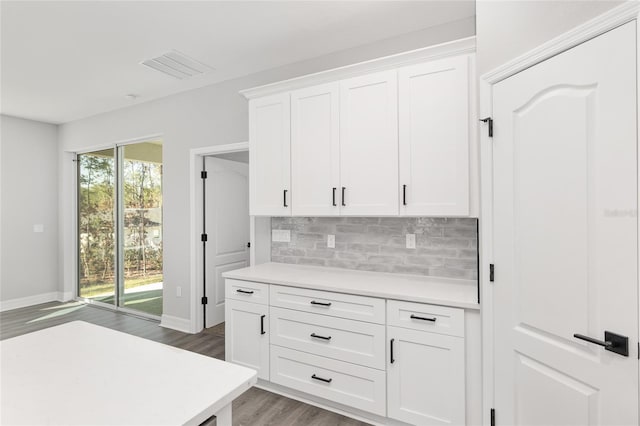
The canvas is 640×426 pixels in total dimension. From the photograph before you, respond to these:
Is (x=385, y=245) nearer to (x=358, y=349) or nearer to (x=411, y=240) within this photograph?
(x=411, y=240)

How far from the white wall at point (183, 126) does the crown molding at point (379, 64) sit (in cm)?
52

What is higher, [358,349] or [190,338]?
[358,349]

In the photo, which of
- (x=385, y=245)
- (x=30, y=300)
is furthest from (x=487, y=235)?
(x=30, y=300)

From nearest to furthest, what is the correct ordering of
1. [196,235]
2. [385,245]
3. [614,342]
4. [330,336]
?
[614,342], [330,336], [385,245], [196,235]

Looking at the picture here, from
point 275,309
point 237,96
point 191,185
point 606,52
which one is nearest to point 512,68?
point 606,52

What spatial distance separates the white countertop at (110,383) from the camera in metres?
0.80

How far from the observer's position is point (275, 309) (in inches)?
99.3

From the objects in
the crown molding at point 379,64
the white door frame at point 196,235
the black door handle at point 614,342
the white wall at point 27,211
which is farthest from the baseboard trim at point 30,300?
the black door handle at point 614,342

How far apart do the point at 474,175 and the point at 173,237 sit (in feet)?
11.4

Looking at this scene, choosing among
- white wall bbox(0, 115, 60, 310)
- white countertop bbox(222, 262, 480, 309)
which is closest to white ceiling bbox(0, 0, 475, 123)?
white wall bbox(0, 115, 60, 310)

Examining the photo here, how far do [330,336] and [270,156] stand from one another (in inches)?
61.1

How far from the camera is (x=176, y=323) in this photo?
3.99 m

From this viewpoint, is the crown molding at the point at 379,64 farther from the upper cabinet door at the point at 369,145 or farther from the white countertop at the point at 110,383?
the white countertop at the point at 110,383

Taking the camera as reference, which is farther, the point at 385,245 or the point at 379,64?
the point at 385,245
